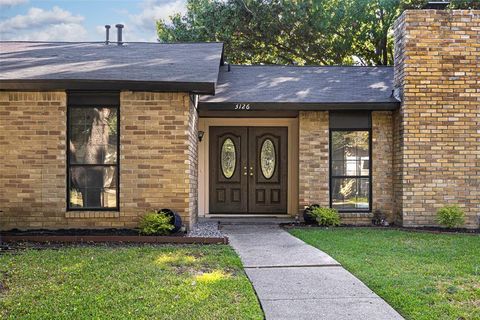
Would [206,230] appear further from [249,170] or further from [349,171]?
[349,171]

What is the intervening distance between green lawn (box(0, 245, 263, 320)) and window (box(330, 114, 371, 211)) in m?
4.74

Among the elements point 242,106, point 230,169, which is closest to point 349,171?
point 242,106

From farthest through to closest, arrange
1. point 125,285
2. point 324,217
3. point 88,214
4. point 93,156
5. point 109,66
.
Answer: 1. point 324,217
2. point 109,66
3. point 93,156
4. point 88,214
5. point 125,285

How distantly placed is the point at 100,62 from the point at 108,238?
3684mm

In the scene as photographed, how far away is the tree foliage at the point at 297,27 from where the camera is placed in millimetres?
20875

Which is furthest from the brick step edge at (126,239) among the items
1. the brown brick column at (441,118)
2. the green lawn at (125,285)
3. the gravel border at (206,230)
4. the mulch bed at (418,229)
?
the brown brick column at (441,118)

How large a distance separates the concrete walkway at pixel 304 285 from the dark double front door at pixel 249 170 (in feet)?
14.5

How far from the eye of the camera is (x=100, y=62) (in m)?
10.0

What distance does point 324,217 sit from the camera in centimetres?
1066

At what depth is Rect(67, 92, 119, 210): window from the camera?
903 cm

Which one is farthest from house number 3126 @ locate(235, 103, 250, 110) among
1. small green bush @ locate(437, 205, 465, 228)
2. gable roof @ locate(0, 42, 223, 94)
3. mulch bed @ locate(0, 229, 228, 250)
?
small green bush @ locate(437, 205, 465, 228)

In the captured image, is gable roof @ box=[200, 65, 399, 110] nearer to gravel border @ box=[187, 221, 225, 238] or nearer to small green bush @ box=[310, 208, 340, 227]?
small green bush @ box=[310, 208, 340, 227]

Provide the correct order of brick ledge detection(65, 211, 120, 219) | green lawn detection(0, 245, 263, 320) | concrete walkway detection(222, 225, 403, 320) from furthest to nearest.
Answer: brick ledge detection(65, 211, 120, 219) < concrete walkway detection(222, 225, 403, 320) < green lawn detection(0, 245, 263, 320)

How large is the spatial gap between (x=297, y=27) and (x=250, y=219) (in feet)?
39.7
